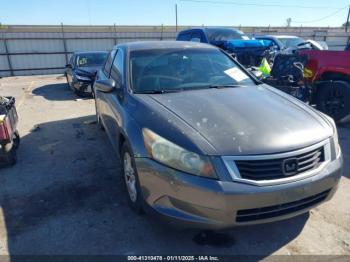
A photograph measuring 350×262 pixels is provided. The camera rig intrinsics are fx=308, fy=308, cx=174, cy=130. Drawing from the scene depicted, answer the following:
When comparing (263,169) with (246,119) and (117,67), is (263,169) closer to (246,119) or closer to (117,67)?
(246,119)

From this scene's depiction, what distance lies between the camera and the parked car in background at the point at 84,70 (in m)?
9.62

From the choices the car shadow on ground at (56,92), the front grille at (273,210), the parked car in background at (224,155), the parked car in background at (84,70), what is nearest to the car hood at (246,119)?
the parked car in background at (224,155)

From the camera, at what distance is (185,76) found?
3.62 metres

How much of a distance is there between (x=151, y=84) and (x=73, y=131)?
3.25 metres

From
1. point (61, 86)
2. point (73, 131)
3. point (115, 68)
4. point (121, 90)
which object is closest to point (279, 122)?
point (121, 90)

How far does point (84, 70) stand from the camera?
998cm

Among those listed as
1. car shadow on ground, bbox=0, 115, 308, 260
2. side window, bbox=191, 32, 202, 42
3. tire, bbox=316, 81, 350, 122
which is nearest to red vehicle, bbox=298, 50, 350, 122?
tire, bbox=316, 81, 350, 122

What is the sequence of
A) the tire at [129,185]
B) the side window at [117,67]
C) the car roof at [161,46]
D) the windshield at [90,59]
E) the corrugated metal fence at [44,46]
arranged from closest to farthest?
the tire at [129,185] < the side window at [117,67] < the car roof at [161,46] < the windshield at [90,59] < the corrugated metal fence at [44,46]

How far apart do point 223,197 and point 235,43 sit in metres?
7.74

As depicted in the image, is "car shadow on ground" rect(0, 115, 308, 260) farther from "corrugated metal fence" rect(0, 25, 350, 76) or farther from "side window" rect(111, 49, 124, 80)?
"corrugated metal fence" rect(0, 25, 350, 76)

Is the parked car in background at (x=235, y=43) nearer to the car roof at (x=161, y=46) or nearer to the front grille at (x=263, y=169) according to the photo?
the car roof at (x=161, y=46)

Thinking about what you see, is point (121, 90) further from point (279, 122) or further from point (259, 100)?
point (279, 122)

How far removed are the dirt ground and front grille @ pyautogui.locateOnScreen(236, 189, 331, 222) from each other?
1.38 feet

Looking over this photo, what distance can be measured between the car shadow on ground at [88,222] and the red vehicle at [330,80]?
3.65 meters
